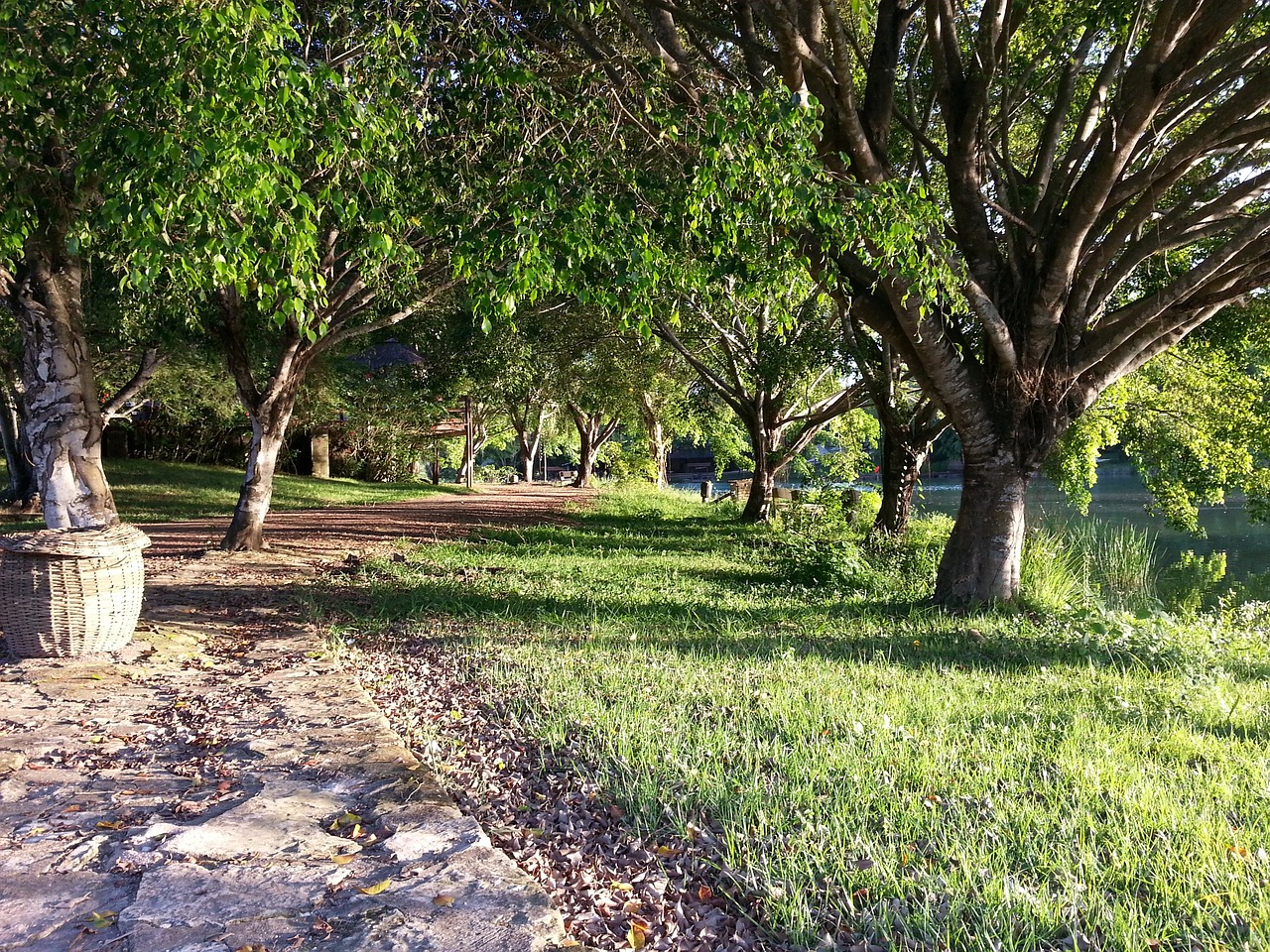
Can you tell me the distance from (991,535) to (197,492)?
18.4m

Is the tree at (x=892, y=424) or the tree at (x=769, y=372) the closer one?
the tree at (x=892, y=424)

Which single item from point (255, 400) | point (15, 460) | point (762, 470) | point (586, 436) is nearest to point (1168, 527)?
point (762, 470)

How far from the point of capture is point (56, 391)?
593 cm

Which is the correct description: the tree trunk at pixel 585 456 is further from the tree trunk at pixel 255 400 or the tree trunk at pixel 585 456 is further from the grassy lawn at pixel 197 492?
the tree trunk at pixel 255 400

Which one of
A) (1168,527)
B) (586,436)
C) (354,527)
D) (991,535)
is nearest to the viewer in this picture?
(991,535)

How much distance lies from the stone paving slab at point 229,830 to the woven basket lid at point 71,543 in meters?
0.75

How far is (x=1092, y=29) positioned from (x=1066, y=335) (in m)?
2.97

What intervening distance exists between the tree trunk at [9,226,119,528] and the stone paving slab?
4.35ft

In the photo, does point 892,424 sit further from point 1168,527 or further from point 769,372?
point 1168,527

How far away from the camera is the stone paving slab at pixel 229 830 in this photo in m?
2.37

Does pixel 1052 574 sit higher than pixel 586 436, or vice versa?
pixel 586 436

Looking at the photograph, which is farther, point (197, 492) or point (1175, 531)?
point (1175, 531)

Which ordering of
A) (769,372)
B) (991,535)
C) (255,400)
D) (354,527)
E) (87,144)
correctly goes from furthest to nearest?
(354,527)
(769,372)
(255,400)
(991,535)
(87,144)

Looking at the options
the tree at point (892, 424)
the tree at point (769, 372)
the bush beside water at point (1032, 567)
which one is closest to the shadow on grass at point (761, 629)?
the bush beside water at point (1032, 567)
